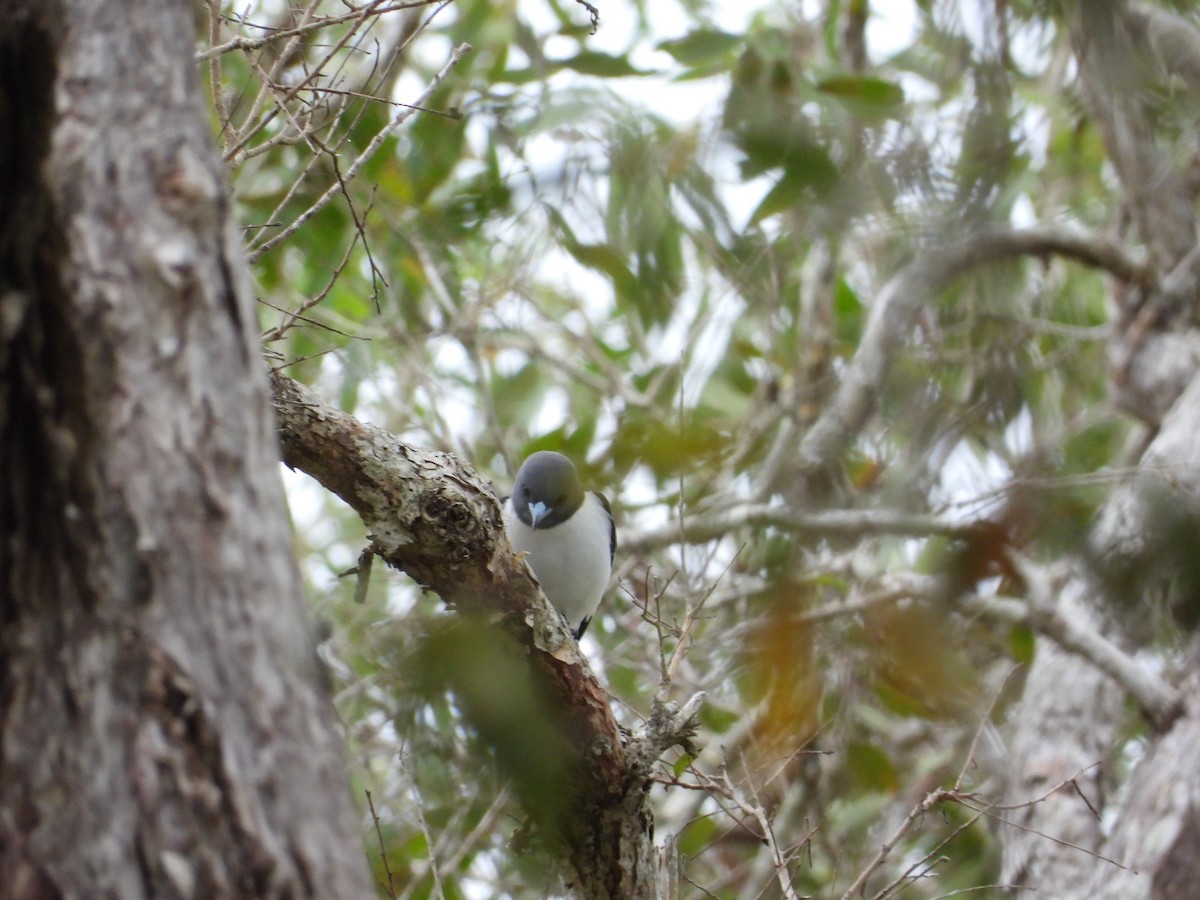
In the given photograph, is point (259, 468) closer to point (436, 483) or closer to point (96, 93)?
point (96, 93)

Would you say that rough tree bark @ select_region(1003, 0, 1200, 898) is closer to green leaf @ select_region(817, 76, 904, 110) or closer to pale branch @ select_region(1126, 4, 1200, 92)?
pale branch @ select_region(1126, 4, 1200, 92)

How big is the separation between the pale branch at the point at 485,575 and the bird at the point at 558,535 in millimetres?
1460

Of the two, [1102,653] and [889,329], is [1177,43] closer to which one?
[889,329]

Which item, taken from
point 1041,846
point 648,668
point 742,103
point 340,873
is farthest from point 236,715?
point 648,668

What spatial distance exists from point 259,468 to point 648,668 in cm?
403

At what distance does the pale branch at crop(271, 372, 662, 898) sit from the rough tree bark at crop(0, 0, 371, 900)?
1.28 m

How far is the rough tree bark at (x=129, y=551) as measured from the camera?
45.4 inches

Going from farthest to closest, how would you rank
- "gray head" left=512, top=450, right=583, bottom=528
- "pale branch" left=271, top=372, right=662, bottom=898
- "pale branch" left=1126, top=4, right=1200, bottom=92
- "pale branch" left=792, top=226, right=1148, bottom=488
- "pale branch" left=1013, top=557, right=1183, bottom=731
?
1. "gray head" left=512, top=450, right=583, bottom=528
2. "pale branch" left=1013, top=557, right=1183, bottom=731
3. "pale branch" left=271, top=372, right=662, bottom=898
4. "pale branch" left=1126, top=4, right=1200, bottom=92
5. "pale branch" left=792, top=226, right=1148, bottom=488

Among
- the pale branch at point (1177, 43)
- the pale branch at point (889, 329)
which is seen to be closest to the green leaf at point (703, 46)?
the pale branch at point (889, 329)

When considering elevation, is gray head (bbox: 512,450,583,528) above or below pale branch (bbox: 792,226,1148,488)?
above

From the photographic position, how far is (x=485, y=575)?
2.70 meters

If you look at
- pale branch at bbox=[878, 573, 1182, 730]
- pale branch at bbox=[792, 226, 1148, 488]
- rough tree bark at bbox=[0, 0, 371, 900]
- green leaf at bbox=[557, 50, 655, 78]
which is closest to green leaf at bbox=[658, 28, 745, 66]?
green leaf at bbox=[557, 50, 655, 78]

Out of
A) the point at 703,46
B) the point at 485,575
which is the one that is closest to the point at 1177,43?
the point at 703,46

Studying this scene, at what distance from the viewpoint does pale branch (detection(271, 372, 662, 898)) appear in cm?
260
